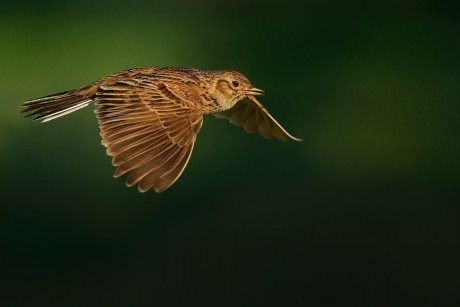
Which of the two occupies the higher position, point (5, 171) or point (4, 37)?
point (4, 37)

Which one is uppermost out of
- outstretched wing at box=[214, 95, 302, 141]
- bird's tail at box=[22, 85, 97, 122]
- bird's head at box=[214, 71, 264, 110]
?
bird's tail at box=[22, 85, 97, 122]

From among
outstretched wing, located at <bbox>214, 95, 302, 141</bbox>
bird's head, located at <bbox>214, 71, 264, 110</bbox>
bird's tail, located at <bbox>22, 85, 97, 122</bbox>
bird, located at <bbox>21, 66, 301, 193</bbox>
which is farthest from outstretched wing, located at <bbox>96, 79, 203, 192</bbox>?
outstretched wing, located at <bbox>214, 95, 302, 141</bbox>

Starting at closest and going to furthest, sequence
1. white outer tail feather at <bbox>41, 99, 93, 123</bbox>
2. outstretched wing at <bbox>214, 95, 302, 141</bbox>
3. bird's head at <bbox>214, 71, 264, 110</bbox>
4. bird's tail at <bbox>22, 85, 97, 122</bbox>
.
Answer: white outer tail feather at <bbox>41, 99, 93, 123</bbox>, bird's tail at <bbox>22, 85, 97, 122</bbox>, bird's head at <bbox>214, 71, 264, 110</bbox>, outstretched wing at <bbox>214, 95, 302, 141</bbox>

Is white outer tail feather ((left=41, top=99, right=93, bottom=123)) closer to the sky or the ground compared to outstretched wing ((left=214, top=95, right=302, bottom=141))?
closer to the sky

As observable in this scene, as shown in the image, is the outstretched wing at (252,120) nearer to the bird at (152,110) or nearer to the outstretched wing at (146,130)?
the bird at (152,110)

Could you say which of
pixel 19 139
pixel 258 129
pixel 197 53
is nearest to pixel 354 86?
pixel 197 53

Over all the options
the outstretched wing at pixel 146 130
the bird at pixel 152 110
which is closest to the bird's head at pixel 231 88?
the bird at pixel 152 110

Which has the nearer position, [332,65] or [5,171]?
[5,171]

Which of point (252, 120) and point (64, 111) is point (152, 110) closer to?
point (64, 111)

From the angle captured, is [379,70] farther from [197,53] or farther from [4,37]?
[4,37]

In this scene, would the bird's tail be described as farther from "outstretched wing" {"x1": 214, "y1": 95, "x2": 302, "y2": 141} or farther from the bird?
"outstretched wing" {"x1": 214, "y1": 95, "x2": 302, "y2": 141}
